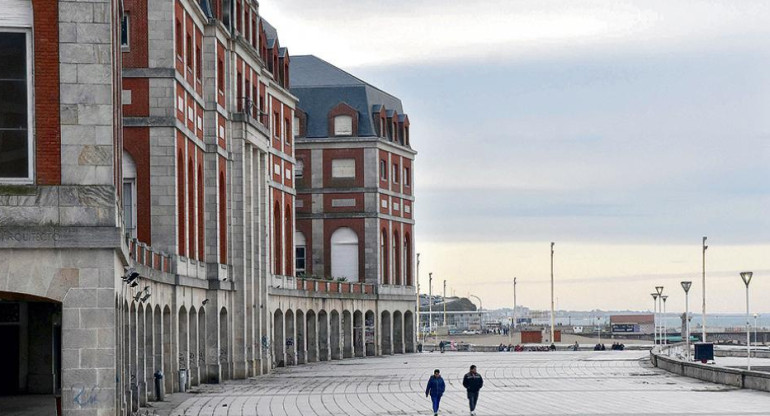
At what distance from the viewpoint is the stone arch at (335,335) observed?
96.6m

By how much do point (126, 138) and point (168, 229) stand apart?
341cm

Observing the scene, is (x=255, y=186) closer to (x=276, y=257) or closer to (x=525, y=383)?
(x=276, y=257)

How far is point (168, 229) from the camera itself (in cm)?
5262

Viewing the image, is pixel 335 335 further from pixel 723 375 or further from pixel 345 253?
pixel 723 375

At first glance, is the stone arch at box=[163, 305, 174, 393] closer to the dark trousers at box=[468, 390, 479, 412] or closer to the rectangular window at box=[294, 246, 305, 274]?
the dark trousers at box=[468, 390, 479, 412]

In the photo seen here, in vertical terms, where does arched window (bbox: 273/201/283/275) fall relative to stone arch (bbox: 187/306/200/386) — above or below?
above

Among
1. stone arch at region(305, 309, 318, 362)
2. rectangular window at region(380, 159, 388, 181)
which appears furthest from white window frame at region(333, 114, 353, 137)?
stone arch at region(305, 309, 318, 362)

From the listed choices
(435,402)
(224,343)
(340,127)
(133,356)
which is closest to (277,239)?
(224,343)

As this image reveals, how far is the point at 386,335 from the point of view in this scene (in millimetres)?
107938

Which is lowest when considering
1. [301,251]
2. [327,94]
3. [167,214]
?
[301,251]

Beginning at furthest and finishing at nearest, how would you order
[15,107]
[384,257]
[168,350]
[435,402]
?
[384,257] → [168,350] → [435,402] → [15,107]

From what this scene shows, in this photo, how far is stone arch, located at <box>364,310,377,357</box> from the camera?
106 metres

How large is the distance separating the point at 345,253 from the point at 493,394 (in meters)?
54.3

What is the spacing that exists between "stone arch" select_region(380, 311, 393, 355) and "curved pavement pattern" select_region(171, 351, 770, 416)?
3112cm
